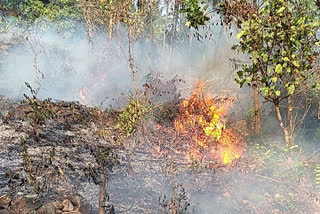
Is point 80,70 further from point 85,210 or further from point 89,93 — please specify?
point 85,210

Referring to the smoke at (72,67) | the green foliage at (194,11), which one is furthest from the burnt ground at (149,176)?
the smoke at (72,67)

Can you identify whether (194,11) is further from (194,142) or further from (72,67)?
(72,67)

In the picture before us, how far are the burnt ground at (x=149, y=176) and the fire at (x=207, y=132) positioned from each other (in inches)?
16.9

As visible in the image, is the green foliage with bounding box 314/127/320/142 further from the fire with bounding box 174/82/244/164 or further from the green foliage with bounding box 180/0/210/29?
the green foliage with bounding box 180/0/210/29

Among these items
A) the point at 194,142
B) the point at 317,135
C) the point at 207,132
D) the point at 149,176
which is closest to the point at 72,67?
the point at 194,142

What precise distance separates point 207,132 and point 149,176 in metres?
2.87

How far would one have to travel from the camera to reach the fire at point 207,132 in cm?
752

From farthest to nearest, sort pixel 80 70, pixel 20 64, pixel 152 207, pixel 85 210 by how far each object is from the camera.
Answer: pixel 80 70
pixel 20 64
pixel 152 207
pixel 85 210

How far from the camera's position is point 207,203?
17.4ft

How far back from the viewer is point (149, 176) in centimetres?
624

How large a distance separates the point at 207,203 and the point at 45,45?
18.1 m

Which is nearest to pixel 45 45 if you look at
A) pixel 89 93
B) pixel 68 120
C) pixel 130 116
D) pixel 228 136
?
pixel 89 93

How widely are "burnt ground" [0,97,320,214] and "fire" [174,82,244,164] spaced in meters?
Answer: 0.43

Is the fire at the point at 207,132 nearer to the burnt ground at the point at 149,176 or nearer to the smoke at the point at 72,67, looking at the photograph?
the burnt ground at the point at 149,176
